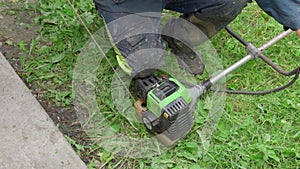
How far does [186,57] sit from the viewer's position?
2053 millimetres

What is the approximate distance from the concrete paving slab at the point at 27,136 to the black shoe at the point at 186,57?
662 mm

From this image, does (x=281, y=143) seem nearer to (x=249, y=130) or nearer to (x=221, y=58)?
(x=249, y=130)

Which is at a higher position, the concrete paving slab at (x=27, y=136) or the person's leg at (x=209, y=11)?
the person's leg at (x=209, y=11)

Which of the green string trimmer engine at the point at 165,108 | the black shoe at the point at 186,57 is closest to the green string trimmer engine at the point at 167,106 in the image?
the green string trimmer engine at the point at 165,108

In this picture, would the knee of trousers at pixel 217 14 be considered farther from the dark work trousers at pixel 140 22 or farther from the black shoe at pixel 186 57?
the black shoe at pixel 186 57

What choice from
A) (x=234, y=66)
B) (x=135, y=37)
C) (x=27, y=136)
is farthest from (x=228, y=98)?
(x=27, y=136)

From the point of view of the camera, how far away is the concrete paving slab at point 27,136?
1.61 m

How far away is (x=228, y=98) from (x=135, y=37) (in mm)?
518

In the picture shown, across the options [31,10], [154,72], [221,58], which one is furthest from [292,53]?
[31,10]

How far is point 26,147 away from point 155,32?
662 millimetres

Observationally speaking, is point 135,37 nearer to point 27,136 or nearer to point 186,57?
point 186,57

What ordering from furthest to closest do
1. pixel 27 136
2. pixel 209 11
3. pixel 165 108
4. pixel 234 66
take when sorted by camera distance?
1. pixel 234 66
2. pixel 209 11
3. pixel 27 136
4. pixel 165 108

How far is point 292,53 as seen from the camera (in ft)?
7.14

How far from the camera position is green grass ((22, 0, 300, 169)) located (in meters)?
1.71
